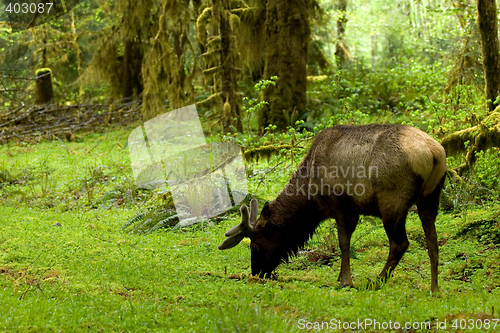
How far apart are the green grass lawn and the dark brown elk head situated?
0.91ft

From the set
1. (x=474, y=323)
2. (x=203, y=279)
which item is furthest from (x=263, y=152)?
(x=474, y=323)

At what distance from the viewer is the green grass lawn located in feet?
14.0

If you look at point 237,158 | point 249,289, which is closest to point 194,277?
point 249,289

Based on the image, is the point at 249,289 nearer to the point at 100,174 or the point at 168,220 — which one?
the point at 168,220

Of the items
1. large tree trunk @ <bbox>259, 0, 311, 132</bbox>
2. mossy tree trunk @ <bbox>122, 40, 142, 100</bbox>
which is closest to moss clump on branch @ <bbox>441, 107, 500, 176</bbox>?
large tree trunk @ <bbox>259, 0, 311, 132</bbox>

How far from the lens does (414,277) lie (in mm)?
6062

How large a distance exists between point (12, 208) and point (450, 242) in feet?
27.1

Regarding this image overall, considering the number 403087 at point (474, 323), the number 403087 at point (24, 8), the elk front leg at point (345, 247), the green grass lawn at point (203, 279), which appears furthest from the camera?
A: the number 403087 at point (24, 8)

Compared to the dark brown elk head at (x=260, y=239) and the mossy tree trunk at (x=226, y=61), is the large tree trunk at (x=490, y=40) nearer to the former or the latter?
the dark brown elk head at (x=260, y=239)

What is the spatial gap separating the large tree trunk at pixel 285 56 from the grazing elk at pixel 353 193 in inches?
303

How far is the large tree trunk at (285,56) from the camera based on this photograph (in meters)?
14.1

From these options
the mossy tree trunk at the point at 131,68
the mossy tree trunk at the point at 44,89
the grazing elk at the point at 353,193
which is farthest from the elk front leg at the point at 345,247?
the mossy tree trunk at the point at 44,89

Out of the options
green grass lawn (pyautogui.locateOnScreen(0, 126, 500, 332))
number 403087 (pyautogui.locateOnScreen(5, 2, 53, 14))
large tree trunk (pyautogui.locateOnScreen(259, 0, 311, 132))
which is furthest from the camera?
number 403087 (pyautogui.locateOnScreen(5, 2, 53, 14))

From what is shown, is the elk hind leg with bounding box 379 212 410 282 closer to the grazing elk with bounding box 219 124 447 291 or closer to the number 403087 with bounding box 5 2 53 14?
the grazing elk with bounding box 219 124 447 291
